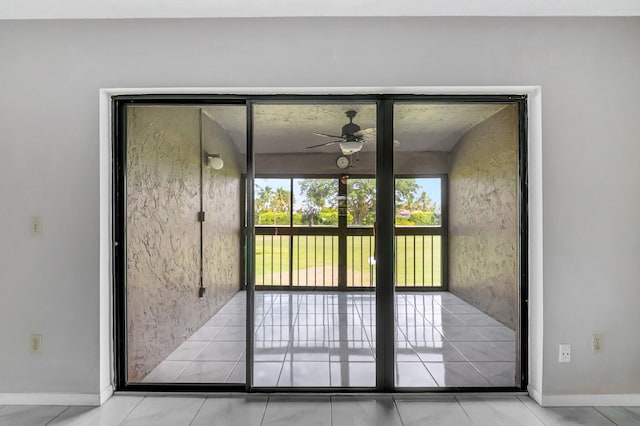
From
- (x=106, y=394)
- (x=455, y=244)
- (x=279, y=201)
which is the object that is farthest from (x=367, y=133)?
(x=106, y=394)

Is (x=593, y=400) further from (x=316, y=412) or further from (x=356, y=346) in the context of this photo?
(x=316, y=412)

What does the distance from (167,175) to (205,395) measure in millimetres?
1796

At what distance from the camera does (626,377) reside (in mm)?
2369

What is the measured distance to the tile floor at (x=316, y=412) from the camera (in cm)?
218

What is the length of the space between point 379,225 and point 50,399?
8.31 feet

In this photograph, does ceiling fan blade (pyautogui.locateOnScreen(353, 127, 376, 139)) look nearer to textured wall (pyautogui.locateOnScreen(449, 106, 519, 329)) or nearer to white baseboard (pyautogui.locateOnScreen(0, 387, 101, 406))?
textured wall (pyautogui.locateOnScreen(449, 106, 519, 329))

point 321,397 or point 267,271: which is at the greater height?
point 267,271

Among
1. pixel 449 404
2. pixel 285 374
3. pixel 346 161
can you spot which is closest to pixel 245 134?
pixel 346 161

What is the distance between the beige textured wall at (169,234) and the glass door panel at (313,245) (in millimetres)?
516

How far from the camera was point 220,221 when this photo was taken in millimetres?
3625

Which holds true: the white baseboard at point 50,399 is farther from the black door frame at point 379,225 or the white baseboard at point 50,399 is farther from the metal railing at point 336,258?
the metal railing at point 336,258

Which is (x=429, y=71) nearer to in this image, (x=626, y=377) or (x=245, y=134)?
(x=245, y=134)

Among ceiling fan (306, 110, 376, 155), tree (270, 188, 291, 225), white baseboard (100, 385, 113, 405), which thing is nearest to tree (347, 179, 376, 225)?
ceiling fan (306, 110, 376, 155)

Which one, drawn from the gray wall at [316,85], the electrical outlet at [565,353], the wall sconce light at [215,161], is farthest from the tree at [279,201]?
the electrical outlet at [565,353]
